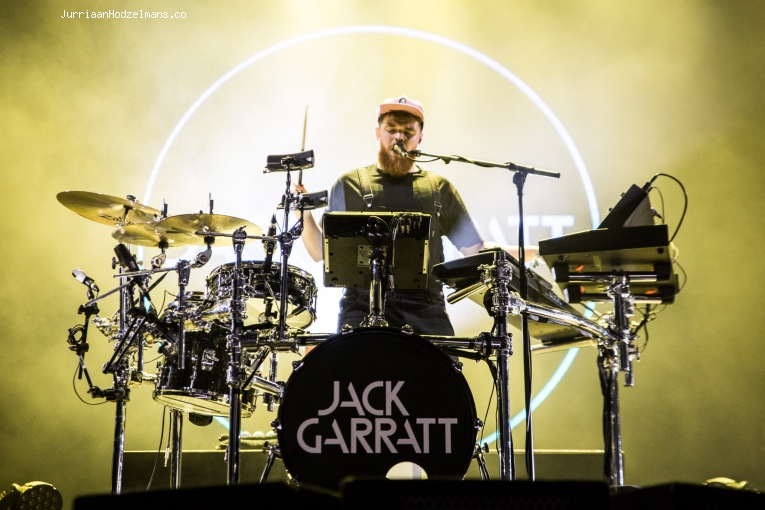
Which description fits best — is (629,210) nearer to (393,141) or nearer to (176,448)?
(393,141)

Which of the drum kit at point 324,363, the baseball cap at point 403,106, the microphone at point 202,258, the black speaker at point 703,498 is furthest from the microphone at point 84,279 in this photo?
the black speaker at point 703,498

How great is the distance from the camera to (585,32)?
19.9 ft

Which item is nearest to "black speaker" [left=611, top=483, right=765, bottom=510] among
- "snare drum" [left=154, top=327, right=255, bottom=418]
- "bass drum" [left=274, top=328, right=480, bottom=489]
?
"bass drum" [left=274, top=328, right=480, bottom=489]

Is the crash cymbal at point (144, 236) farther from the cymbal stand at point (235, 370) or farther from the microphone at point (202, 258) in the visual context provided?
the cymbal stand at point (235, 370)

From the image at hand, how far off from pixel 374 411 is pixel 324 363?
269 mm

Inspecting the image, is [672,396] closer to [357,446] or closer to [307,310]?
[307,310]

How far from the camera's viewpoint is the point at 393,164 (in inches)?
182

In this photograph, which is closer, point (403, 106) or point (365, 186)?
point (365, 186)

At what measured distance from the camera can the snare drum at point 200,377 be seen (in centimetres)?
420

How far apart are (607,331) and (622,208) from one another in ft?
2.00

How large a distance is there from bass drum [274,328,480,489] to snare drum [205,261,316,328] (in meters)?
0.88

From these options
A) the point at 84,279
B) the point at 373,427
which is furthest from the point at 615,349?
the point at 84,279

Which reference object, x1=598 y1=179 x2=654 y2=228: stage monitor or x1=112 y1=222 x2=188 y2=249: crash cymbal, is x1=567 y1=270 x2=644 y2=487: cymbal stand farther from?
x1=112 y1=222 x2=188 y2=249: crash cymbal

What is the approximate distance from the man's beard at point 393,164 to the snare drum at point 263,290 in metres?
0.86
